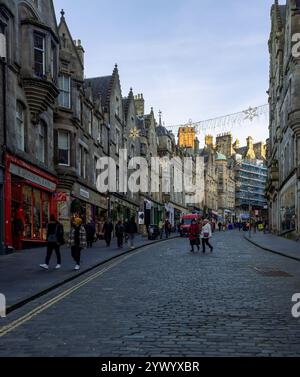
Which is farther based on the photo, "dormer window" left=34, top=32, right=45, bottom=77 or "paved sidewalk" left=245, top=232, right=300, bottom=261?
"dormer window" left=34, top=32, right=45, bottom=77

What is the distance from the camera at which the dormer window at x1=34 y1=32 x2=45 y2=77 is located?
1022 inches

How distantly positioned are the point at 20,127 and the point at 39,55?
4118 millimetres

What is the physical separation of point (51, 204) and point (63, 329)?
22.3 m

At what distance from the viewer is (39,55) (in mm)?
26266

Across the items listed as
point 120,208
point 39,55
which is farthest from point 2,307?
point 120,208

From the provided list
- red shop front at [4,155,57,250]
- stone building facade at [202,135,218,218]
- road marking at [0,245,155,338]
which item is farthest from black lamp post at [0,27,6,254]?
stone building facade at [202,135,218,218]

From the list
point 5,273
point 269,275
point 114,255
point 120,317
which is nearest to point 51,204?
point 114,255

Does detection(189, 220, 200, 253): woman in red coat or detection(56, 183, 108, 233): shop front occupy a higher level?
detection(56, 183, 108, 233): shop front

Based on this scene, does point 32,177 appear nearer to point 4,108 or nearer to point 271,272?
point 4,108

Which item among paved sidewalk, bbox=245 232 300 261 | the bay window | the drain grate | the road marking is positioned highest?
the bay window

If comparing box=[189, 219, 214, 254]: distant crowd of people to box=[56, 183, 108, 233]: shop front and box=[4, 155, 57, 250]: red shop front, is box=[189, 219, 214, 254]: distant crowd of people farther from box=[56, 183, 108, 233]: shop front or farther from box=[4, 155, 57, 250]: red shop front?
box=[4, 155, 57, 250]: red shop front

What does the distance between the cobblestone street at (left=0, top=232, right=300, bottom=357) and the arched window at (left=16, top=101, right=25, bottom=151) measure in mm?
12090

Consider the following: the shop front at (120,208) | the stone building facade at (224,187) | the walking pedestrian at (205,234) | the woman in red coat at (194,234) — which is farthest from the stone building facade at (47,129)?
the stone building facade at (224,187)
